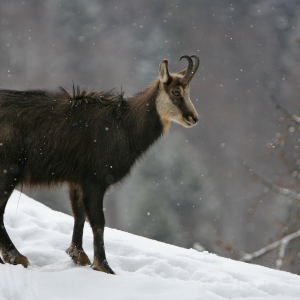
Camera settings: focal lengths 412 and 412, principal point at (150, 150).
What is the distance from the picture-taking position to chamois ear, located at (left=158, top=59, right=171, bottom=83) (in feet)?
17.2

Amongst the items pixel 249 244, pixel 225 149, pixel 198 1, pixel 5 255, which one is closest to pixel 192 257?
pixel 5 255

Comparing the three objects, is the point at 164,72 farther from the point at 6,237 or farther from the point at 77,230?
the point at 6,237

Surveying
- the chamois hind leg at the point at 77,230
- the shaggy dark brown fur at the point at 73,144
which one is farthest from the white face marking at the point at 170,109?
the chamois hind leg at the point at 77,230

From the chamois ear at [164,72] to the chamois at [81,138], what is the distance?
13 mm

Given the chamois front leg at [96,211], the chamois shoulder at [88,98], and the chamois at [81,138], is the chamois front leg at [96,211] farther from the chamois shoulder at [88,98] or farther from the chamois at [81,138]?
the chamois shoulder at [88,98]

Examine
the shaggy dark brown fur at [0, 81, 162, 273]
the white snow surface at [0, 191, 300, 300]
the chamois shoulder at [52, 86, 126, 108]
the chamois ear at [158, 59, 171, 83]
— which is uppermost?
the chamois ear at [158, 59, 171, 83]

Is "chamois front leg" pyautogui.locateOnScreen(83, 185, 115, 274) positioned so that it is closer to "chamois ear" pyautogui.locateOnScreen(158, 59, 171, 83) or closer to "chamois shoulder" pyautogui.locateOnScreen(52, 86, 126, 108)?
"chamois shoulder" pyautogui.locateOnScreen(52, 86, 126, 108)

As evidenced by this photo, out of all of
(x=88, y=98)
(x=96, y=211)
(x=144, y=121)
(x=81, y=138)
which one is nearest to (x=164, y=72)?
(x=144, y=121)

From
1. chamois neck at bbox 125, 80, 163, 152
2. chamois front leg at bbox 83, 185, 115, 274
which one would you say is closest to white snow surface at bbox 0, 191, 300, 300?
chamois front leg at bbox 83, 185, 115, 274

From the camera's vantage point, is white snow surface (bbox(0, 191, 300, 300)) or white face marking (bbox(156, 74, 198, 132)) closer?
white snow surface (bbox(0, 191, 300, 300))

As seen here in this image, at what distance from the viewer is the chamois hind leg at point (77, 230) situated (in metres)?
5.16

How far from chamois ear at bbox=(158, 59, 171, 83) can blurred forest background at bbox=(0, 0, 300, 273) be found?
39.2ft

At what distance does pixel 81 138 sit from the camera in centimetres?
493

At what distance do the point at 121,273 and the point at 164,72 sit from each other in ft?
8.39
